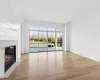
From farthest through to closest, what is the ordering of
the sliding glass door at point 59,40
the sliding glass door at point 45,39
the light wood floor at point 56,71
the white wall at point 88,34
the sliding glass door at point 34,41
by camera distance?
the sliding glass door at point 59,40, the sliding glass door at point 45,39, the sliding glass door at point 34,41, the white wall at point 88,34, the light wood floor at point 56,71

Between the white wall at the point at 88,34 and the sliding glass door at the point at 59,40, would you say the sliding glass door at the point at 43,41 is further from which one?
the white wall at the point at 88,34

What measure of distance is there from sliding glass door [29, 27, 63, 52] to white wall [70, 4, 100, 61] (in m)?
2.25

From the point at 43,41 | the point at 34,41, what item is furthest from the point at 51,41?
the point at 34,41

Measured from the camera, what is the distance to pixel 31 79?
2.76 m

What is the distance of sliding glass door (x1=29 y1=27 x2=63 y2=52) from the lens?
8703 millimetres

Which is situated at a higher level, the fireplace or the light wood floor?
the fireplace

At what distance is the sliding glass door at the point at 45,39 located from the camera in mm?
8703

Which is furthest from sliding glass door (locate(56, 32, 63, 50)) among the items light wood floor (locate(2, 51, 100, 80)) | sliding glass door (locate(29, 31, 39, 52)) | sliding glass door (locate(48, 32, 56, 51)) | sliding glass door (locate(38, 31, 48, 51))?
light wood floor (locate(2, 51, 100, 80))

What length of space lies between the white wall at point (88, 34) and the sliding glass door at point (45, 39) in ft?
7.38

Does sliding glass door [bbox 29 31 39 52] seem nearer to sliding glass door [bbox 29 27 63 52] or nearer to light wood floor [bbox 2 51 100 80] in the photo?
sliding glass door [bbox 29 27 63 52]

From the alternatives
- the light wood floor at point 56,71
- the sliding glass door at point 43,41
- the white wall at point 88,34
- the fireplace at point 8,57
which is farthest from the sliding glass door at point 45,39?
the light wood floor at point 56,71

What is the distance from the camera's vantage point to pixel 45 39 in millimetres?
9109

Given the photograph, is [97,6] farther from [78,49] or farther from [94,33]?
[78,49]

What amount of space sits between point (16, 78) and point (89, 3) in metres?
4.98
